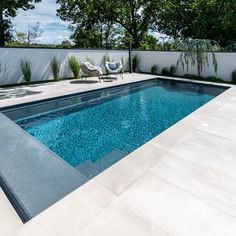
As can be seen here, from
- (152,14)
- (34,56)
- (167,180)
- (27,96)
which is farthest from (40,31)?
(167,180)

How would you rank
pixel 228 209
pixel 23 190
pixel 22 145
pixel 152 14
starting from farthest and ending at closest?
pixel 152 14
pixel 22 145
pixel 23 190
pixel 228 209

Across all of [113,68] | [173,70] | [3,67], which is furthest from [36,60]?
[173,70]

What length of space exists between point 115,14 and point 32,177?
57.7ft

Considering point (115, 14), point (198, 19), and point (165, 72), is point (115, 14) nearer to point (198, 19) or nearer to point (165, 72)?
point (198, 19)

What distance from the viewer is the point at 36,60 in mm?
9016

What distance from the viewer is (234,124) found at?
450 cm

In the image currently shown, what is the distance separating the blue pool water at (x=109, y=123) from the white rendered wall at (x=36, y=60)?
3.11 metres

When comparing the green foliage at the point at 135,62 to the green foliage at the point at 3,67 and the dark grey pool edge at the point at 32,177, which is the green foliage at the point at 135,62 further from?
the dark grey pool edge at the point at 32,177

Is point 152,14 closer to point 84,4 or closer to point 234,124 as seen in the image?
point 84,4

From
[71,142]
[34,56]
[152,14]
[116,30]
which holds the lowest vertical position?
[71,142]

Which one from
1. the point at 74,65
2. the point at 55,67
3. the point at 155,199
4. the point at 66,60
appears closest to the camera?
the point at 155,199

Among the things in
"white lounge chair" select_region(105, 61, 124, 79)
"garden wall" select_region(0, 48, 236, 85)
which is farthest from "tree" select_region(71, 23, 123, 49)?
"white lounge chair" select_region(105, 61, 124, 79)

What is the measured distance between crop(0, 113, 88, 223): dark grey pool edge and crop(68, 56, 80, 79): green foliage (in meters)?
6.74

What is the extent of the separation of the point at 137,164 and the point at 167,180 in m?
0.48
